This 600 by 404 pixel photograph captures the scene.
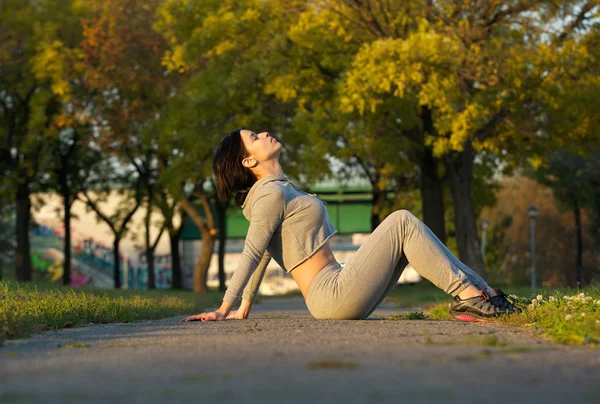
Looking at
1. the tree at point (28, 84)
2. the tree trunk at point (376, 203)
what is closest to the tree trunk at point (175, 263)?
the tree at point (28, 84)

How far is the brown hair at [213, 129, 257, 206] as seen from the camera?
24.1 feet

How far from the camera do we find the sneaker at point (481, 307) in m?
6.89

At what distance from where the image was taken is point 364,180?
128 feet

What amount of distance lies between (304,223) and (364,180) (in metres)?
32.0

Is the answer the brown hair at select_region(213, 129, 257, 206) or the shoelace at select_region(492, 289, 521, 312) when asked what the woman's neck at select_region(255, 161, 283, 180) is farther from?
the shoelace at select_region(492, 289, 521, 312)

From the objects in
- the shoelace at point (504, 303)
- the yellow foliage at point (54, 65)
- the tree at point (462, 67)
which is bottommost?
the shoelace at point (504, 303)

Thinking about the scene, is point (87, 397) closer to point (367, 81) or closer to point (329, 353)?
point (329, 353)

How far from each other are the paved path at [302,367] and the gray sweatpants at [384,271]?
629mm

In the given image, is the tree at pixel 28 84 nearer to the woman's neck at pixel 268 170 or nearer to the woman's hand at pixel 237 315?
the woman's hand at pixel 237 315

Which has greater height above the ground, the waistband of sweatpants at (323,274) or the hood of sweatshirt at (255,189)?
the hood of sweatshirt at (255,189)

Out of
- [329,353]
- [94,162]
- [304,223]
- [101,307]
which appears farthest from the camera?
[94,162]

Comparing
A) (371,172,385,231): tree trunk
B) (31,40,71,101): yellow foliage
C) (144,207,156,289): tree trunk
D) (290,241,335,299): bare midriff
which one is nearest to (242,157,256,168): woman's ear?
(290,241,335,299): bare midriff

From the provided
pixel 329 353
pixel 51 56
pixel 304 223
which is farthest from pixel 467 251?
pixel 329 353

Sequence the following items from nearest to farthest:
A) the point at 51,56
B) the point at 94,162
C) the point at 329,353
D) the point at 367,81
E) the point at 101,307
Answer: the point at 329,353 < the point at 101,307 < the point at 367,81 < the point at 51,56 < the point at 94,162
